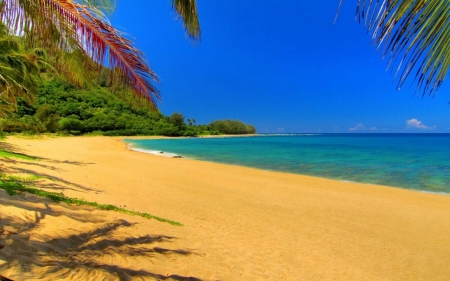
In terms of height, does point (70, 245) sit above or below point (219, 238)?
above

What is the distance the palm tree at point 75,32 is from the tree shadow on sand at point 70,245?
1.98 meters

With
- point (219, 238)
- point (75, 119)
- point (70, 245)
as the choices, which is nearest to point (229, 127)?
point (75, 119)

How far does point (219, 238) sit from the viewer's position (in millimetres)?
4844

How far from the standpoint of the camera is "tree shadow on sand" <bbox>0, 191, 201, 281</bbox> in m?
2.57

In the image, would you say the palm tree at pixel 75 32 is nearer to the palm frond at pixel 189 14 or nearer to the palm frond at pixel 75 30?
the palm frond at pixel 75 30

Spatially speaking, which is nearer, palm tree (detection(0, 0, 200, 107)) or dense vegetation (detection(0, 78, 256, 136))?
palm tree (detection(0, 0, 200, 107))

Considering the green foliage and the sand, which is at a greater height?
the green foliage

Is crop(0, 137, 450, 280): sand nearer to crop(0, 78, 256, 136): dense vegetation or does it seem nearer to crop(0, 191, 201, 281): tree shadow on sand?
crop(0, 191, 201, 281): tree shadow on sand

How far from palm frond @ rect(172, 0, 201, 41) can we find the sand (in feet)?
9.59

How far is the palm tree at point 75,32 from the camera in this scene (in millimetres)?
2443

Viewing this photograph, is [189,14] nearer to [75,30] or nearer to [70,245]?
[75,30]

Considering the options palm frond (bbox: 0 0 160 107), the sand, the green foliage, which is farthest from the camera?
the green foliage

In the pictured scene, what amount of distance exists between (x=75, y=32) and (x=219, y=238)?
3.98 meters

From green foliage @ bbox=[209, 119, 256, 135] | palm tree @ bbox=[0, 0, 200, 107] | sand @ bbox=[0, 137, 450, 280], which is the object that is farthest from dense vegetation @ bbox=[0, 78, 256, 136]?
green foliage @ bbox=[209, 119, 256, 135]
